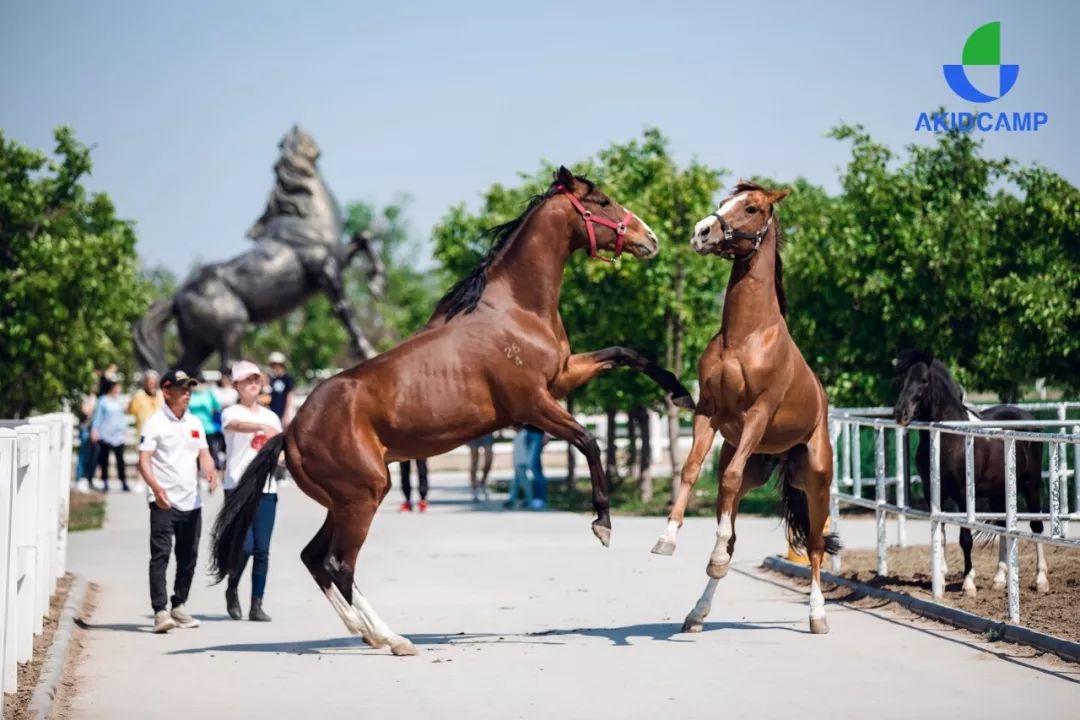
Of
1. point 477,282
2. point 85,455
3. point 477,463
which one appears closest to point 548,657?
point 477,282

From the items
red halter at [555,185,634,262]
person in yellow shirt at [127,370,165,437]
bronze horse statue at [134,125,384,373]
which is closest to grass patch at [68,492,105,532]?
person in yellow shirt at [127,370,165,437]

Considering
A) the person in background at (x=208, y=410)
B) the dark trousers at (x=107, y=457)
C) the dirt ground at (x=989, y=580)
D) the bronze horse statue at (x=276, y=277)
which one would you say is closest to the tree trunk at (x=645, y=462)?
the person in background at (x=208, y=410)

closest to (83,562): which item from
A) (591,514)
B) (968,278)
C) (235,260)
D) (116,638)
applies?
(116,638)

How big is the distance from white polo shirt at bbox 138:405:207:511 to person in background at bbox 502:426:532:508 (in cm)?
1099

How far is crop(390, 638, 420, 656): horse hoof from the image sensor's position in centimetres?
937

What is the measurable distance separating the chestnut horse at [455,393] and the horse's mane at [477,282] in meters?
0.01

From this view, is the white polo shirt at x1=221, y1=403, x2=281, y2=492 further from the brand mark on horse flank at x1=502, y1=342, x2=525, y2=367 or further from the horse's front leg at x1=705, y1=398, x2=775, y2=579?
the horse's front leg at x1=705, y1=398, x2=775, y2=579

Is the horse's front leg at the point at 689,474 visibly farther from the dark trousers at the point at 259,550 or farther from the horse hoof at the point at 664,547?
the dark trousers at the point at 259,550

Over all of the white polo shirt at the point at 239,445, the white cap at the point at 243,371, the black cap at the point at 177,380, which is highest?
the white cap at the point at 243,371

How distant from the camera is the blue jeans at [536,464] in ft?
71.2

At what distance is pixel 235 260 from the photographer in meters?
28.8

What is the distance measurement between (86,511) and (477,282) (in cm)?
1344

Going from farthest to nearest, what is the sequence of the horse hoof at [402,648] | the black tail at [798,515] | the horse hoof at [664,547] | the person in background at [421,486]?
the person in background at [421,486], the black tail at [798,515], the horse hoof at [402,648], the horse hoof at [664,547]

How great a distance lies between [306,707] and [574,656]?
2.05 metres
